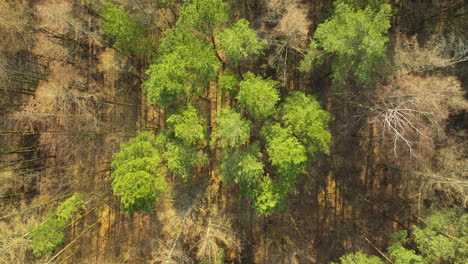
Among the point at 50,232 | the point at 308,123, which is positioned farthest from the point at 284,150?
the point at 50,232

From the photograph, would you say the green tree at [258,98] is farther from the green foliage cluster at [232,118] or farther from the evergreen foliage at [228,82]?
the evergreen foliage at [228,82]

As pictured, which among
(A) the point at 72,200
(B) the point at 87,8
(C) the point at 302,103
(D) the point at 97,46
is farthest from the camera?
(D) the point at 97,46

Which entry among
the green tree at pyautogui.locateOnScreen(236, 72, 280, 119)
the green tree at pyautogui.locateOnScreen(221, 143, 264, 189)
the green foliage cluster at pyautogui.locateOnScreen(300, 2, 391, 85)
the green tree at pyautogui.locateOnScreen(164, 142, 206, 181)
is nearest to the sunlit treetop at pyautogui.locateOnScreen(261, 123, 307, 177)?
the green tree at pyautogui.locateOnScreen(221, 143, 264, 189)

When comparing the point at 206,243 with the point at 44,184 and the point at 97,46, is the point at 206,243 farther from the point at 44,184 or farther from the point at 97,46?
the point at 97,46

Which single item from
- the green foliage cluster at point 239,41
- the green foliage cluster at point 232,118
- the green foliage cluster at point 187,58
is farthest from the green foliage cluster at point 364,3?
the green foliage cluster at point 187,58

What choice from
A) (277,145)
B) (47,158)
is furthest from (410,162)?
(47,158)

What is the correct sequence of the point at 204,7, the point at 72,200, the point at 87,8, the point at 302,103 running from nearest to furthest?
1. the point at 204,7
2. the point at 302,103
3. the point at 72,200
4. the point at 87,8
